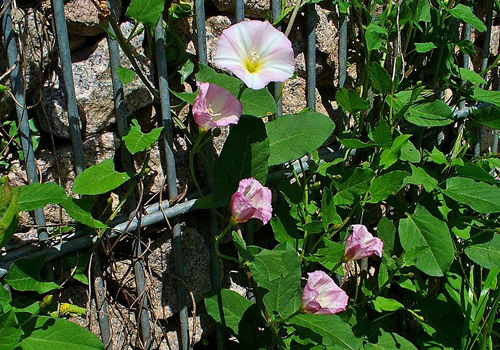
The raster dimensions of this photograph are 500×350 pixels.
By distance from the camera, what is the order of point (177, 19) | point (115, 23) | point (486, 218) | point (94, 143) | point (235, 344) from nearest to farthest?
point (115, 23) < point (94, 143) < point (177, 19) < point (235, 344) < point (486, 218)

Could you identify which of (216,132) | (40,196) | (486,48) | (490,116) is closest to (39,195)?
(40,196)

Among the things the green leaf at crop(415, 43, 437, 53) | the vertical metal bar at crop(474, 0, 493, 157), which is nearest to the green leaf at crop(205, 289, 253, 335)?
the green leaf at crop(415, 43, 437, 53)

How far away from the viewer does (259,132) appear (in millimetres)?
1559

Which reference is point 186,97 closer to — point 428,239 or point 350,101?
point 350,101

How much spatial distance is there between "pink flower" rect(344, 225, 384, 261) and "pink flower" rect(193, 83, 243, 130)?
466mm

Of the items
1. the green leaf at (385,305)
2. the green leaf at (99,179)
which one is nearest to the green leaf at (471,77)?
the green leaf at (385,305)

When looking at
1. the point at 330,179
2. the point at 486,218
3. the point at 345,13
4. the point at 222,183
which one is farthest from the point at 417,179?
the point at 222,183

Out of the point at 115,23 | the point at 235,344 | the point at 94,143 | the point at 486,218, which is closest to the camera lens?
the point at 115,23

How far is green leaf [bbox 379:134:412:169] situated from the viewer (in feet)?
5.98

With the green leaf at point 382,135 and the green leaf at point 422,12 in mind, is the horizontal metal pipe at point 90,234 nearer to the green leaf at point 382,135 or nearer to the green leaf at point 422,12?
the green leaf at point 382,135

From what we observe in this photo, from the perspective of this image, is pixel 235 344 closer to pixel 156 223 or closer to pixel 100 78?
pixel 156 223

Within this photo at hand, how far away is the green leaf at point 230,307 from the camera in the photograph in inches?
66.4

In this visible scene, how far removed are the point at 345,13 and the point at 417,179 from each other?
592 millimetres

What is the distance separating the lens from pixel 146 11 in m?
1.37
